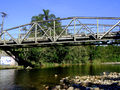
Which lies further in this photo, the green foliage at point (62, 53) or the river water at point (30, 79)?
the green foliage at point (62, 53)

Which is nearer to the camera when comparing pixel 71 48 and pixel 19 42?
pixel 19 42

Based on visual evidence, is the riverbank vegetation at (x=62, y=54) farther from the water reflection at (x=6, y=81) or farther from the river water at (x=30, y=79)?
the water reflection at (x=6, y=81)

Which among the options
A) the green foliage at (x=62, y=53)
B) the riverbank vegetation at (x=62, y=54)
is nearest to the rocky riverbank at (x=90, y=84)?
the green foliage at (x=62, y=53)

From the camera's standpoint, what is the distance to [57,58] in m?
62.3

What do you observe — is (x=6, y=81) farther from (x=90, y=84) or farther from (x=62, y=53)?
(x=62, y=53)

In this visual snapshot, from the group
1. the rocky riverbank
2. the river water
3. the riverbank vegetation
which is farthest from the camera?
the riverbank vegetation

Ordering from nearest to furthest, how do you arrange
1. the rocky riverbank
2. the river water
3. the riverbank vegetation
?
the rocky riverbank < the river water < the riverbank vegetation

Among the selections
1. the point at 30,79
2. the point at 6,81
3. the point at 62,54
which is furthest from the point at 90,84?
the point at 62,54

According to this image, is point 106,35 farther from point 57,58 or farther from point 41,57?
point 57,58

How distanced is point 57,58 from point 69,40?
35.3 meters

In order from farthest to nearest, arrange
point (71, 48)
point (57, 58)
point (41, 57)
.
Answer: point (71, 48) < point (57, 58) < point (41, 57)

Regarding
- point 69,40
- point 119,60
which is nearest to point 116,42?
point 69,40

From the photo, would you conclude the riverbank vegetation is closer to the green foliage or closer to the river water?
the green foliage

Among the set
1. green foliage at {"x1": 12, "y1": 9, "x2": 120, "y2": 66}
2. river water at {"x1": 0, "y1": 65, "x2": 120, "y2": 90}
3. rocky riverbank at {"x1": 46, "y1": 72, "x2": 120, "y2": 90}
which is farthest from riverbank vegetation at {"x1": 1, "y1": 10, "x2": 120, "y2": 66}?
rocky riverbank at {"x1": 46, "y1": 72, "x2": 120, "y2": 90}
